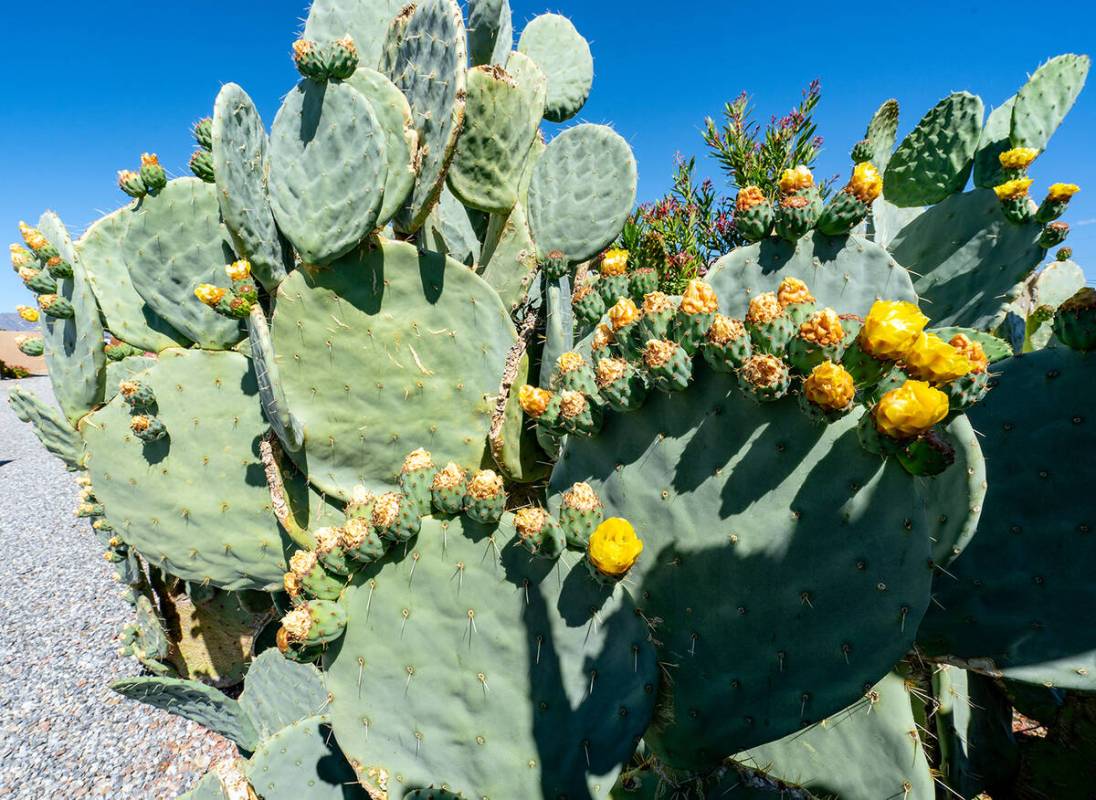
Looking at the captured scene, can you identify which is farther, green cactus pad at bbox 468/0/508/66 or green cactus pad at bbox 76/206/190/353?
green cactus pad at bbox 76/206/190/353

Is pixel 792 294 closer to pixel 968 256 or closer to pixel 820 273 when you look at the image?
pixel 820 273

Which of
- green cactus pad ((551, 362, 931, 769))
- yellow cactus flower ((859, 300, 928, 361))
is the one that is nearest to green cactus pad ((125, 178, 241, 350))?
green cactus pad ((551, 362, 931, 769))

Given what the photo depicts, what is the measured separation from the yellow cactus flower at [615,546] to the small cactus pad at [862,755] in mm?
619

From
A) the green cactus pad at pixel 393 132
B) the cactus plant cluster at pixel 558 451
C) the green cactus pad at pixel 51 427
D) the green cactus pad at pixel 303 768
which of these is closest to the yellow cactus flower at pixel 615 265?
the cactus plant cluster at pixel 558 451

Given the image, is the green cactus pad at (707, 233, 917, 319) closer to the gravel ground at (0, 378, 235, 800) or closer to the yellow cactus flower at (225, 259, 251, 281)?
the yellow cactus flower at (225, 259, 251, 281)

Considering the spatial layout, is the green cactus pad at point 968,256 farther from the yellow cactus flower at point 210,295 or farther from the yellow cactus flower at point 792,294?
the yellow cactus flower at point 210,295

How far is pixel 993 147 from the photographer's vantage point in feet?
8.92

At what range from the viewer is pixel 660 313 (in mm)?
1205

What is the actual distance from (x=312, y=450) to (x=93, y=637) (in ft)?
12.3

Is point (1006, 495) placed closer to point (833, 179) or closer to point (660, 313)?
point (660, 313)

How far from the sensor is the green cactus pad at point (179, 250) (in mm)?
2252

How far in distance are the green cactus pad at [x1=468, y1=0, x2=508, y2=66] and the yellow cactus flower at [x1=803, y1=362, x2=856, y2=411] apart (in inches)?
60.9

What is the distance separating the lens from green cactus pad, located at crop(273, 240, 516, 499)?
6.06ft

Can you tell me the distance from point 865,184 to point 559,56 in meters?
1.88
